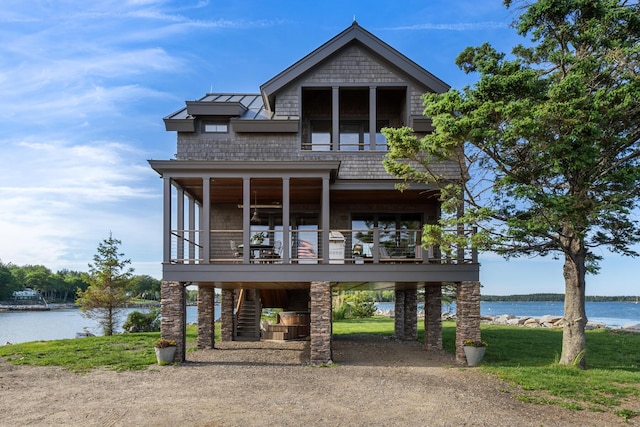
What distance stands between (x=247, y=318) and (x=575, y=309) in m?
12.2

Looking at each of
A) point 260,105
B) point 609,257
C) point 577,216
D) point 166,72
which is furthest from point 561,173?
point 166,72

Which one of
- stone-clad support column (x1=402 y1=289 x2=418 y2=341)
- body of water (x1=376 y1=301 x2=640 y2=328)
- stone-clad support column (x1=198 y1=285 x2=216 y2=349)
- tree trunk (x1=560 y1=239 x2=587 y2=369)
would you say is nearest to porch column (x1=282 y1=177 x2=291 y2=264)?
stone-clad support column (x1=198 y1=285 x2=216 y2=349)

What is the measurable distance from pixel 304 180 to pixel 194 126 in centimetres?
431

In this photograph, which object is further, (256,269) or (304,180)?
(304,180)

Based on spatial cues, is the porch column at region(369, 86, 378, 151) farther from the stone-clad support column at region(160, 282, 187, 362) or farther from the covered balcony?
the stone-clad support column at region(160, 282, 187, 362)

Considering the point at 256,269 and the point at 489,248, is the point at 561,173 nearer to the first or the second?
the point at 489,248

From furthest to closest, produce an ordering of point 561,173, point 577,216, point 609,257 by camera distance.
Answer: point 609,257 → point 561,173 → point 577,216

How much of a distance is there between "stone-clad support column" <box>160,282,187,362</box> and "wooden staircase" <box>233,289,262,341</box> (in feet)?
20.8

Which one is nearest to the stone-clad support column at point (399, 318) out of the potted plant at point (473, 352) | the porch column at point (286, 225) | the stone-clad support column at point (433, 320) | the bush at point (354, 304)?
the stone-clad support column at point (433, 320)

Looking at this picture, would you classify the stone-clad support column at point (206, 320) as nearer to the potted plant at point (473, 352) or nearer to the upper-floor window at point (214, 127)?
the upper-floor window at point (214, 127)

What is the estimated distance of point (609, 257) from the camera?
1473 cm

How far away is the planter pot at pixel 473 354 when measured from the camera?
1346 cm

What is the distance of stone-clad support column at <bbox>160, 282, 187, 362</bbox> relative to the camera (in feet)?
45.3

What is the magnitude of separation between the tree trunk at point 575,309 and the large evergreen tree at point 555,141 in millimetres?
27
